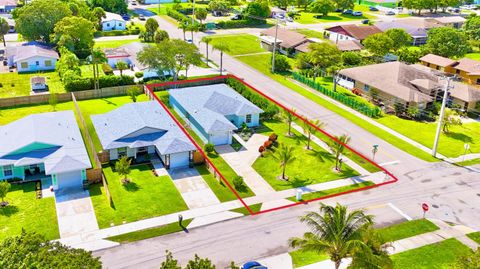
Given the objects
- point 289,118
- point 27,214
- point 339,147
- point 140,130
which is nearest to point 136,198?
point 27,214

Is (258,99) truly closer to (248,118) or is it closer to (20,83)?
(248,118)

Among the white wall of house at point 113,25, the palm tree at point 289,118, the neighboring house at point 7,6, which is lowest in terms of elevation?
the palm tree at point 289,118

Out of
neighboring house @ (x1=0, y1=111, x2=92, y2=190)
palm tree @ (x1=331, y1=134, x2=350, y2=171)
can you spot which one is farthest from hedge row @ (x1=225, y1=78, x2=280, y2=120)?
neighboring house @ (x1=0, y1=111, x2=92, y2=190)

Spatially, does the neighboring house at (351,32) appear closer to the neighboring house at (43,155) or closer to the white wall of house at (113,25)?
the white wall of house at (113,25)

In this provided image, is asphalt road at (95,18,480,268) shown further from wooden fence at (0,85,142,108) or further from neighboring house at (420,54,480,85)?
wooden fence at (0,85,142,108)

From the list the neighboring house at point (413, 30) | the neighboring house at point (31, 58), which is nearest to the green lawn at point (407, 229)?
the neighboring house at point (31, 58)

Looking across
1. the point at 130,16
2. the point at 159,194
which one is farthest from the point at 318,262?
the point at 130,16
